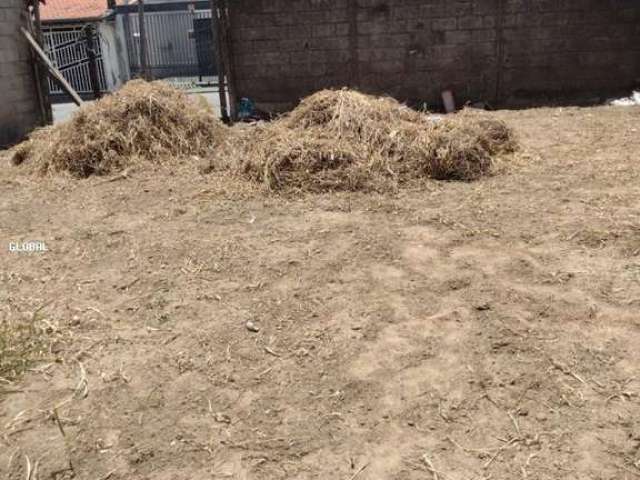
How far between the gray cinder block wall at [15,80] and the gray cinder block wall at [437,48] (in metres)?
3.38

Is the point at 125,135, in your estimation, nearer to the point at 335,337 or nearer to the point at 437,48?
the point at 335,337

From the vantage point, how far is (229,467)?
86.5 inches

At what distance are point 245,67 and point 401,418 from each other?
345 inches

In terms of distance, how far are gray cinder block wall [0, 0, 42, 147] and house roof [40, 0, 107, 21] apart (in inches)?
465

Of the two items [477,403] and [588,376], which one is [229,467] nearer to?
[477,403]

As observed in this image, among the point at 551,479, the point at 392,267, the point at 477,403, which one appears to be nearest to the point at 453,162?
the point at 392,267

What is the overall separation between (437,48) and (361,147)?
5.33 m

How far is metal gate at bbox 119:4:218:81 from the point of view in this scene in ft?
73.3

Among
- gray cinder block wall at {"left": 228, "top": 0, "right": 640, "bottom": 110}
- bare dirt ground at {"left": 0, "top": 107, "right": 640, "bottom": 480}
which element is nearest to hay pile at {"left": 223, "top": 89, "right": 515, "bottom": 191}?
bare dirt ground at {"left": 0, "top": 107, "right": 640, "bottom": 480}

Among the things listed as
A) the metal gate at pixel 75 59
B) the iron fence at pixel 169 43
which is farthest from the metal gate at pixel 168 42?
the metal gate at pixel 75 59

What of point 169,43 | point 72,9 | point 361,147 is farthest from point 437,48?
point 72,9

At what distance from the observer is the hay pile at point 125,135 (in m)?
6.54

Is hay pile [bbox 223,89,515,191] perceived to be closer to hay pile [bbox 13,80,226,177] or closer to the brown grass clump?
the brown grass clump

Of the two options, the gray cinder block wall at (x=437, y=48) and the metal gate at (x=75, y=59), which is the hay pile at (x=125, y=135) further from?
the metal gate at (x=75, y=59)
